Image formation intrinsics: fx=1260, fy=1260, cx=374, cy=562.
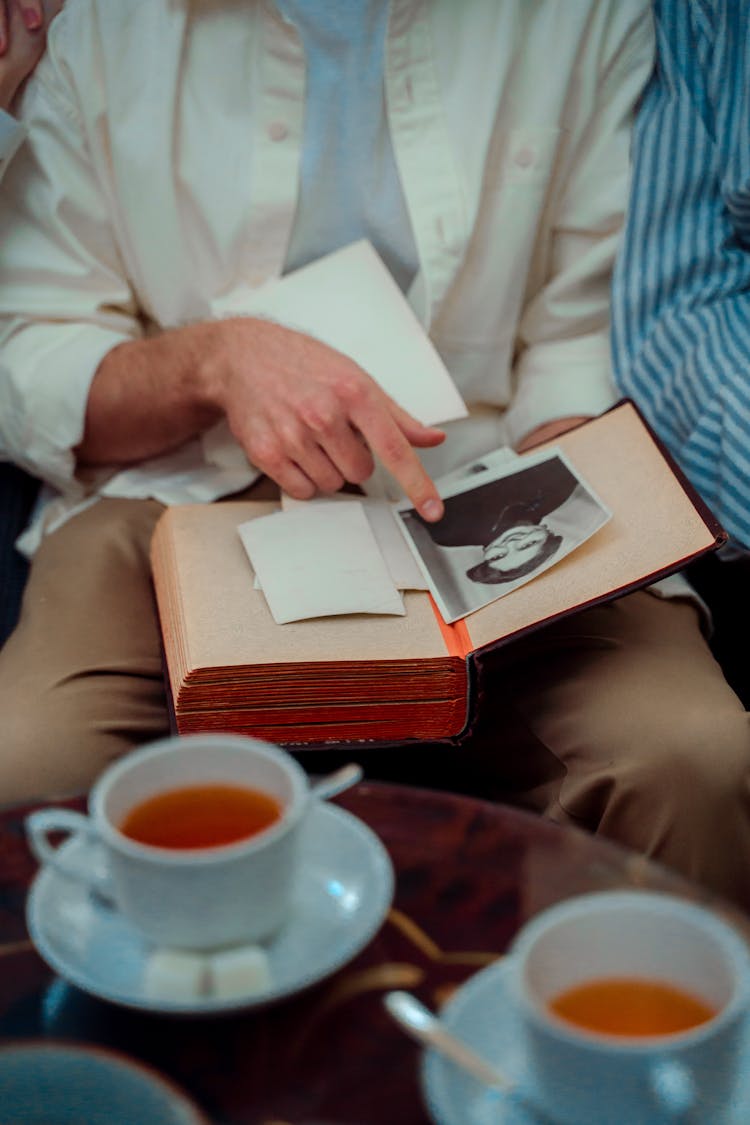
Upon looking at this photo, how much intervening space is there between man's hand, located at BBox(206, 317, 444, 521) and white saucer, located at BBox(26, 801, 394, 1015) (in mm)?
479

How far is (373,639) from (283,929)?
374 millimetres

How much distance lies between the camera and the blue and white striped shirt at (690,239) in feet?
3.99

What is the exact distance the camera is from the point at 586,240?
1350 millimetres

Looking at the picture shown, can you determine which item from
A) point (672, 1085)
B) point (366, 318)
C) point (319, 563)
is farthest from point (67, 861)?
point (366, 318)

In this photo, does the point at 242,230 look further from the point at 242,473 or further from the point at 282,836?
the point at 282,836

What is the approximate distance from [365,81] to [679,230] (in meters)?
0.35

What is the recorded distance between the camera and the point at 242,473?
1.34m

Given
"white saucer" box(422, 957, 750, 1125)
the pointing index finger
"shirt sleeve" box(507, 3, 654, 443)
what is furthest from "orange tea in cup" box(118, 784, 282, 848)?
"shirt sleeve" box(507, 3, 654, 443)

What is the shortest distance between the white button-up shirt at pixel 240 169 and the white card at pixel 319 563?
24cm

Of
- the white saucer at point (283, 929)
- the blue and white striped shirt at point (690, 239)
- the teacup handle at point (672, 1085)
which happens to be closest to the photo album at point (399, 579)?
the blue and white striped shirt at point (690, 239)

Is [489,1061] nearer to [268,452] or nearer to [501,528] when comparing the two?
[501,528]

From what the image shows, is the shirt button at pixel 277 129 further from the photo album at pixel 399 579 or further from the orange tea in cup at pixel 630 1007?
the orange tea in cup at pixel 630 1007

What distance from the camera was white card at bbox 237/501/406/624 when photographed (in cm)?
99

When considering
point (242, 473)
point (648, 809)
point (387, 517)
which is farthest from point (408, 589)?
point (242, 473)
